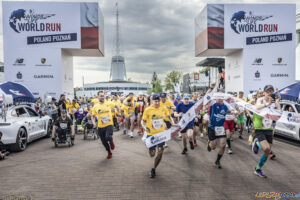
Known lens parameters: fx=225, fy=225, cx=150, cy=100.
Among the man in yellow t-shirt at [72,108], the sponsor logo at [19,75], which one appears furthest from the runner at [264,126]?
the sponsor logo at [19,75]

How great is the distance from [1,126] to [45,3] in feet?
58.0

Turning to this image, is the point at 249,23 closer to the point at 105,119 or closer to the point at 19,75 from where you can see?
the point at 105,119

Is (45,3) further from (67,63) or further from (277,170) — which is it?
(277,170)

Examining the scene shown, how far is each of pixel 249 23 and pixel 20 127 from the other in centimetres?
2213

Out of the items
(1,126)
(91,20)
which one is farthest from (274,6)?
(1,126)

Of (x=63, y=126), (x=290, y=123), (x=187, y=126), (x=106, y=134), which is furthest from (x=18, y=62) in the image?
(x=290, y=123)

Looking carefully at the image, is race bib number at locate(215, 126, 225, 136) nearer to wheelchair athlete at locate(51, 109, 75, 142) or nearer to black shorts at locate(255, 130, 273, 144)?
black shorts at locate(255, 130, 273, 144)

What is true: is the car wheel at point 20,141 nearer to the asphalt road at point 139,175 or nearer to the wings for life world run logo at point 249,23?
the asphalt road at point 139,175

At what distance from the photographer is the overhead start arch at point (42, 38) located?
68.5ft

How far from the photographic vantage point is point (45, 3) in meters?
21.2

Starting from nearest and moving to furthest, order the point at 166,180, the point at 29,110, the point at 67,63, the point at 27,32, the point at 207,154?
the point at 166,180
the point at 207,154
the point at 29,110
the point at 27,32
the point at 67,63

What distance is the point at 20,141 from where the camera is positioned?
797 cm

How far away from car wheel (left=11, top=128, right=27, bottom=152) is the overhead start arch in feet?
45.1

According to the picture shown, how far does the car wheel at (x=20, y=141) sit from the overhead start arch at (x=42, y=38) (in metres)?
13.8
